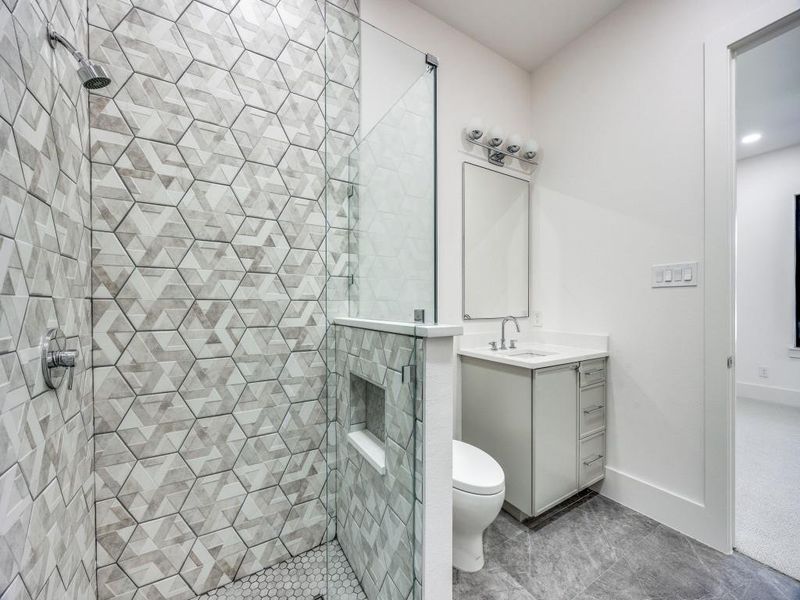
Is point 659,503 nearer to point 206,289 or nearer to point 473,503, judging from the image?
point 473,503

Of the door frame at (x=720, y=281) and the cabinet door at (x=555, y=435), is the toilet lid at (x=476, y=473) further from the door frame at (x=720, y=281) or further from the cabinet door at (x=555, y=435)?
the door frame at (x=720, y=281)

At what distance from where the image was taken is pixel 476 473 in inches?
57.0

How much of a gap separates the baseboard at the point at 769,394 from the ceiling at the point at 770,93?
2608 mm

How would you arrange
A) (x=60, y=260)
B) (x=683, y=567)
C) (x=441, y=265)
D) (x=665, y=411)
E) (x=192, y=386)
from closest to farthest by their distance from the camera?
(x=60, y=260) < (x=192, y=386) < (x=683, y=567) < (x=665, y=411) < (x=441, y=265)

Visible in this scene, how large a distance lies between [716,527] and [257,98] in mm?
2898

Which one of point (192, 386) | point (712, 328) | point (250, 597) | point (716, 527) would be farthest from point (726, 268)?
point (250, 597)

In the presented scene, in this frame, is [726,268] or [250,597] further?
[726,268]

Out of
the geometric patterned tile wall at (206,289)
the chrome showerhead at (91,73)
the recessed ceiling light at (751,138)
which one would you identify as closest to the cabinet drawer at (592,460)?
the geometric patterned tile wall at (206,289)

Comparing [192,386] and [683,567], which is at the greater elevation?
[192,386]

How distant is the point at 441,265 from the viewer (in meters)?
2.11

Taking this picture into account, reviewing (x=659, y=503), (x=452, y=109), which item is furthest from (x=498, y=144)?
(x=659, y=503)

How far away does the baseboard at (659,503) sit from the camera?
1.64 meters

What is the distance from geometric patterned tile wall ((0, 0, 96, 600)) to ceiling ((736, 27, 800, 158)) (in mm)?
3022

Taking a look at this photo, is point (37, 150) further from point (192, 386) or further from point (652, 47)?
point (652, 47)
